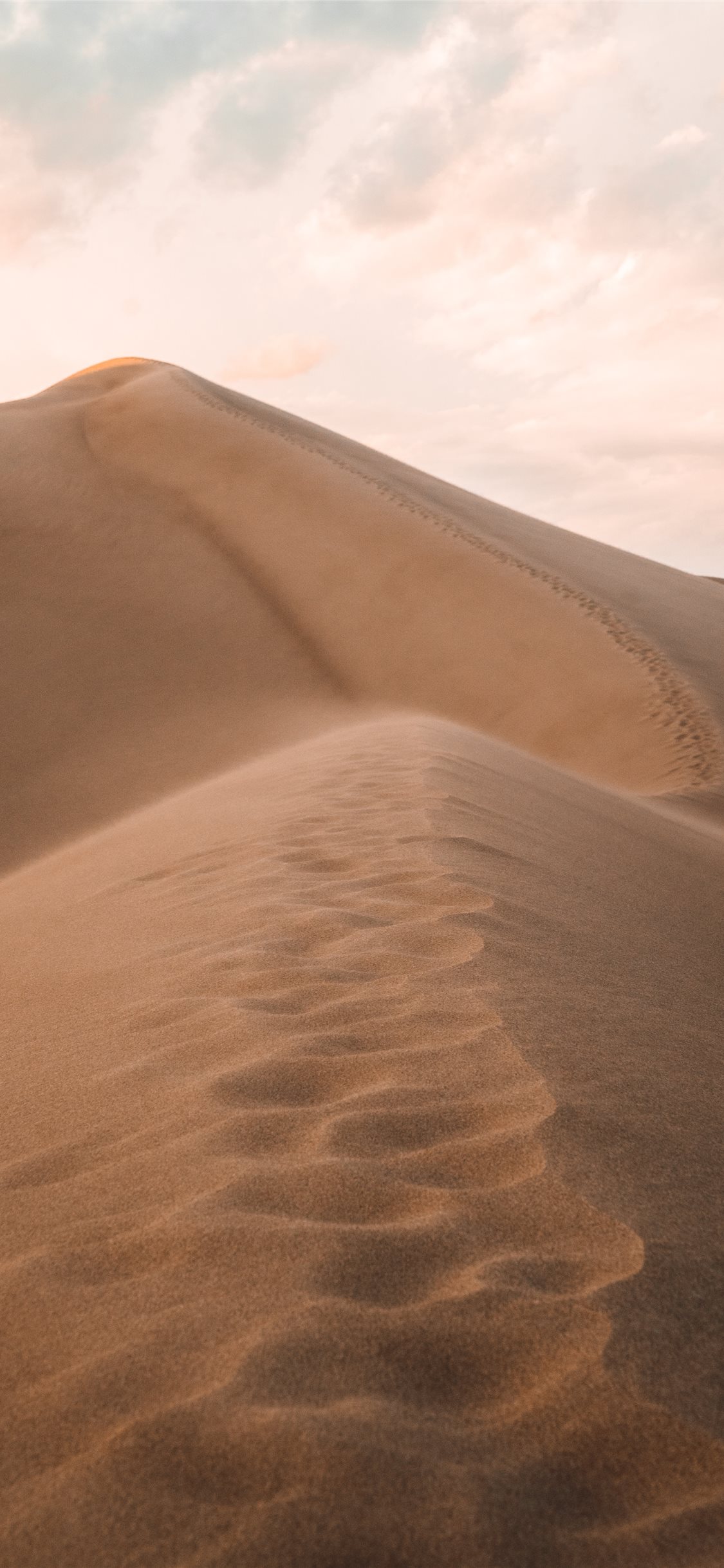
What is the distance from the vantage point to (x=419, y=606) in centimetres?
1723

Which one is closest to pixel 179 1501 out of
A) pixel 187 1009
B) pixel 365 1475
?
pixel 365 1475

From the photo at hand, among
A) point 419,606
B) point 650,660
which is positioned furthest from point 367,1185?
point 419,606

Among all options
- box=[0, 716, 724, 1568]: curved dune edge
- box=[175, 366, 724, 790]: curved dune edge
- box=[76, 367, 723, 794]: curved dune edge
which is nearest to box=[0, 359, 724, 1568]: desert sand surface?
box=[0, 716, 724, 1568]: curved dune edge

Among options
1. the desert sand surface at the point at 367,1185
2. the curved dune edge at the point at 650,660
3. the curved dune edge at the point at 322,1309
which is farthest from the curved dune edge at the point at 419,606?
the curved dune edge at the point at 322,1309

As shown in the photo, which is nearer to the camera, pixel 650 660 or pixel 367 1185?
pixel 367 1185

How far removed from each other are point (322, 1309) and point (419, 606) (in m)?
16.0

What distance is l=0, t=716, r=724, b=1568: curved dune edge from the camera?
132 cm

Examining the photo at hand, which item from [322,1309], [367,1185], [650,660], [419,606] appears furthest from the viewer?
[419,606]

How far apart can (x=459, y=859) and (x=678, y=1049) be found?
5.17 ft

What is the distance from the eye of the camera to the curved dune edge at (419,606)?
1405 cm

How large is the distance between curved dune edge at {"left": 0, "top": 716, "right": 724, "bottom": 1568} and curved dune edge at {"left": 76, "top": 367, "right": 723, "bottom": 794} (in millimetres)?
9557

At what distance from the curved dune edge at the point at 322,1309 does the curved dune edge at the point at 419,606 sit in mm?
9557

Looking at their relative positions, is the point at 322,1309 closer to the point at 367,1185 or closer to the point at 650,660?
the point at 367,1185

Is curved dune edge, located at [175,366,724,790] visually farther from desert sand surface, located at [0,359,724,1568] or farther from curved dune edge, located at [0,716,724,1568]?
curved dune edge, located at [0,716,724,1568]
